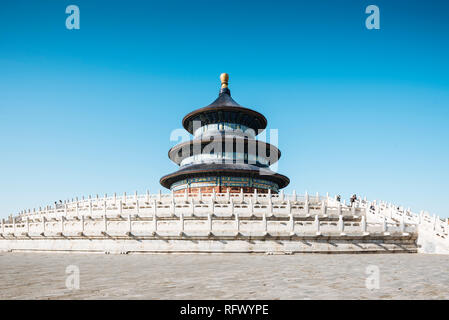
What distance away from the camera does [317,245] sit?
1820 cm

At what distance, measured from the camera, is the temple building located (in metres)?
34.1

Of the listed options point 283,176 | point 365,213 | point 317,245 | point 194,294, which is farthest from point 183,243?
point 283,176

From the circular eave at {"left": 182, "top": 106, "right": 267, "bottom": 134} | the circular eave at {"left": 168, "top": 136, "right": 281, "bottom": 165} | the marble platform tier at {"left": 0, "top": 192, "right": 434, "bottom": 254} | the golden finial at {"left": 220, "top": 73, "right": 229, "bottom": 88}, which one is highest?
the golden finial at {"left": 220, "top": 73, "right": 229, "bottom": 88}

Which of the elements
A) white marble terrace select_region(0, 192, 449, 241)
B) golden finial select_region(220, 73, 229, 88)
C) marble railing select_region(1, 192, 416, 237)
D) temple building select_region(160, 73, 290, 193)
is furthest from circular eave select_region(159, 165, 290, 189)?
golden finial select_region(220, 73, 229, 88)

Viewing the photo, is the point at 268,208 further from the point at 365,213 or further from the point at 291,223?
the point at 365,213

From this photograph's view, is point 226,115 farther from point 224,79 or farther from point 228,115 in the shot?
point 224,79

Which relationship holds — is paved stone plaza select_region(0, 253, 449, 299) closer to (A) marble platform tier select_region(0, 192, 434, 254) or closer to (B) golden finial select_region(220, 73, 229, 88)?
(A) marble platform tier select_region(0, 192, 434, 254)

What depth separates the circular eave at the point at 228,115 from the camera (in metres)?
39.4

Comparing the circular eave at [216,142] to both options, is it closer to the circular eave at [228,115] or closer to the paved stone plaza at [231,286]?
the circular eave at [228,115]

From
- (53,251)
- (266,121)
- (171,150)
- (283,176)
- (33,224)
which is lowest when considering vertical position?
(53,251)

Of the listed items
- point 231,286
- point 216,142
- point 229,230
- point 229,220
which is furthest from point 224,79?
point 231,286

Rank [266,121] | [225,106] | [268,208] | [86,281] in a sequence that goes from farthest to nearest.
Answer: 1. [266,121]
2. [225,106]
3. [268,208]
4. [86,281]

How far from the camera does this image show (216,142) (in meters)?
37.4
